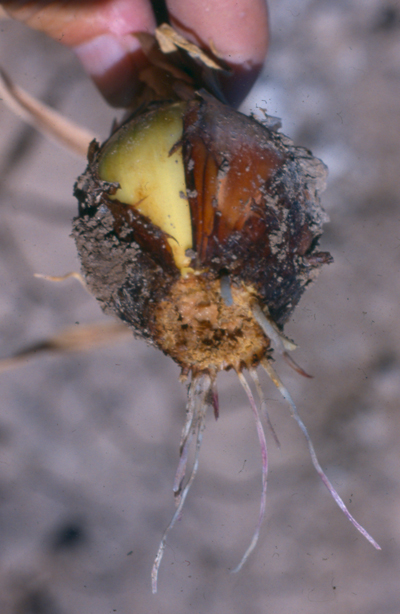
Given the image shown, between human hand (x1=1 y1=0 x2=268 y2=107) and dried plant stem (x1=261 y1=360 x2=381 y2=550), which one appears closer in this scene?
dried plant stem (x1=261 y1=360 x2=381 y2=550)

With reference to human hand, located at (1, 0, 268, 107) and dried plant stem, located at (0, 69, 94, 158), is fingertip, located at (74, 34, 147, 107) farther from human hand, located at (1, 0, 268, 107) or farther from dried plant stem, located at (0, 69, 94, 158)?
dried plant stem, located at (0, 69, 94, 158)

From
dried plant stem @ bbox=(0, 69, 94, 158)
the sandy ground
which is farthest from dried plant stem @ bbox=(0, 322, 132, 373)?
dried plant stem @ bbox=(0, 69, 94, 158)

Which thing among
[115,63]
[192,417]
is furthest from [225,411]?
[115,63]

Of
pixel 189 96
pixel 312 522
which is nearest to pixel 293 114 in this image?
pixel 189 96

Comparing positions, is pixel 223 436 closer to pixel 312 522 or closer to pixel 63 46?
pixel 312 522

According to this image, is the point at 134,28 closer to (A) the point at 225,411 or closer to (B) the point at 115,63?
(B) the point at 115,63

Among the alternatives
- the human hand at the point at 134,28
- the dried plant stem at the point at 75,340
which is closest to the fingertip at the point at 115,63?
the human hand at the point at 134,28

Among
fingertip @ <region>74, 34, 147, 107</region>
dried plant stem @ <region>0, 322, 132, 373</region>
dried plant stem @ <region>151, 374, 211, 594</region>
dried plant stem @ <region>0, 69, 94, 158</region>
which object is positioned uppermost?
fingertip @ <region>74, 34, 147, 107</region>

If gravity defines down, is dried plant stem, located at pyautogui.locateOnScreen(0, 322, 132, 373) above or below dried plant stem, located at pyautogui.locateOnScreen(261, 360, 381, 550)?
below
